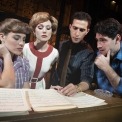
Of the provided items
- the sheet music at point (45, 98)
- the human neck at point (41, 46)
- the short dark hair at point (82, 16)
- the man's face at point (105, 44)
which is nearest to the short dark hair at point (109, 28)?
the man's face at point (105, 44)

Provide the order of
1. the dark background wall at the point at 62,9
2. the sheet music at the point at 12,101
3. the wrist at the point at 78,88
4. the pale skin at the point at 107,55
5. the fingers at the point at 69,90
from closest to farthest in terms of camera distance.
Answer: the sheet music at the point at 12,101 → the dark background wall at the point at 62,9 → the fingers at the point at 69,90 → the wrist at the point at 78,88 → the pale skin at the point at 107,55

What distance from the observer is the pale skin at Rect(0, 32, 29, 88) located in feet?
6.16

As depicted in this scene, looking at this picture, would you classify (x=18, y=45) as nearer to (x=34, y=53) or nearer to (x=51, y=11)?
(x=34, y=53)

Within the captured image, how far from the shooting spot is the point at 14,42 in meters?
1.94

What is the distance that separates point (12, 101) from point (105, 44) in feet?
4.90

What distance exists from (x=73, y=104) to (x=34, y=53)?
1.93 feet

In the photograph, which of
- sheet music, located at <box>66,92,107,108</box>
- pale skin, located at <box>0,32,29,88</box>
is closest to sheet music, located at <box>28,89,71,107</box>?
sheet music, located at <box>66,92,107,108</box>

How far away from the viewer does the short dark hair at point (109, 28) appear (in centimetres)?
272

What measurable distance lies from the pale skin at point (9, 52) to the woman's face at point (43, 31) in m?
0.16

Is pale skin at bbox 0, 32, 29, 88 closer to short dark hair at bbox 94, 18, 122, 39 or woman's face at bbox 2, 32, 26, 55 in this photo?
woman's face at bbox 2, 32, 26, 55

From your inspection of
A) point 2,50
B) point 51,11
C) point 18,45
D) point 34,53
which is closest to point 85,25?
point 51,11

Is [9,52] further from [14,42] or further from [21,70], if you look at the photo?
[21,70]

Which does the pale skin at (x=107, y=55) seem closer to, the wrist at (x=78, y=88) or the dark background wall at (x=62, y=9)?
the dark background wall at (x=62, y=9)

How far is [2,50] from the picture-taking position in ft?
6.17
